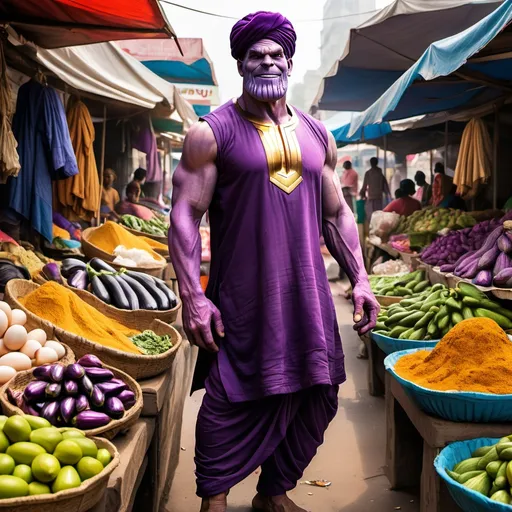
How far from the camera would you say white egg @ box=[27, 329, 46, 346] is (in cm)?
274

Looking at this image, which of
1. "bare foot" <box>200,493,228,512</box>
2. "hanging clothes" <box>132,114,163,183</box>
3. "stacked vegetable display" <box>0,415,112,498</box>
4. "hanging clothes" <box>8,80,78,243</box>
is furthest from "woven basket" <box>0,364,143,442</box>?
"hanging clothes" <box>132,114,163,183</box>

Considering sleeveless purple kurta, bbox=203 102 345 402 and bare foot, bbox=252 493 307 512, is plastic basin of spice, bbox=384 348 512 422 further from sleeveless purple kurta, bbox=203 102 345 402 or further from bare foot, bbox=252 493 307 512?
bare foot, bbox=252 493 307 512

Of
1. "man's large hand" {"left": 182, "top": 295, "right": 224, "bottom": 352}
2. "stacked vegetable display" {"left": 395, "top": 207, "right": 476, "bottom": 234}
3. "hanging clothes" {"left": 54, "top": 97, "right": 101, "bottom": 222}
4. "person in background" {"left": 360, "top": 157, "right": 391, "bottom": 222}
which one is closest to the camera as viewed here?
"man's large hand" {"left": 182, "top": 295, "right": 224, "bottom": 352}

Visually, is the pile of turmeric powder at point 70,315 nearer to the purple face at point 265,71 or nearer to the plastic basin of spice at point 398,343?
the purple face at point 265,71

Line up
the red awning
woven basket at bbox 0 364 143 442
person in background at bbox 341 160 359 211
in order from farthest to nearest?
person in background at bbox 341 160 359 211 → the red awning → woven basket at bbox 0 364 143 442

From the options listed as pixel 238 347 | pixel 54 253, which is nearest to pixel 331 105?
pixel 54 253

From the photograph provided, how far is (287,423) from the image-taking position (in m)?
2.73

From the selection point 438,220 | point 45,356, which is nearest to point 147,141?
point 438,220

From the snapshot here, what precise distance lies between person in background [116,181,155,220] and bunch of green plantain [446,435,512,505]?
8436mm

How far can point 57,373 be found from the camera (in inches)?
94.0

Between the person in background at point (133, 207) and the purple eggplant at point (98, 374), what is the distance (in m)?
8.02

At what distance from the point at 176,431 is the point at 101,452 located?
1.88 metres

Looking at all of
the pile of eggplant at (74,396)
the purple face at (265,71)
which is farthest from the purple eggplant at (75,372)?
the purple face at (265,71)

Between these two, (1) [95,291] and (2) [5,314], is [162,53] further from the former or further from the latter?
(2) [5,314]
